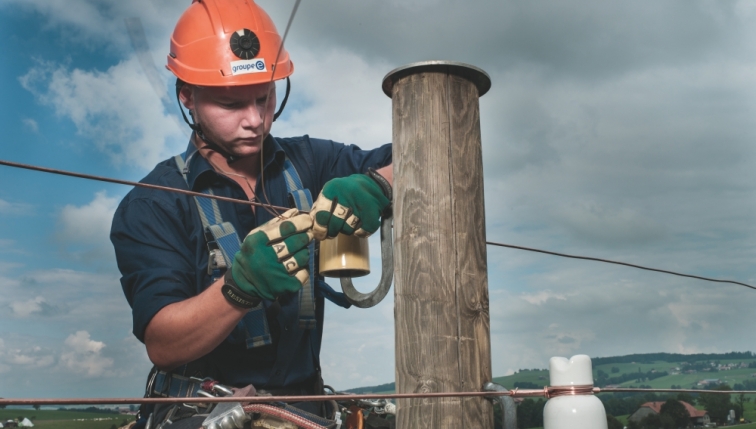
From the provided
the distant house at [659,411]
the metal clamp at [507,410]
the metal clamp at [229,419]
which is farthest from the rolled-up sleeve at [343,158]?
the distant house at [659,411]

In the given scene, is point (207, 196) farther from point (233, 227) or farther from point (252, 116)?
point (252, 116)

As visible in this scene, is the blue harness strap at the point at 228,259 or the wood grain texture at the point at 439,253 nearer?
the wood grain texture at the point at 439,253

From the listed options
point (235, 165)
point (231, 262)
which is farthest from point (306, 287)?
point (235, 165)

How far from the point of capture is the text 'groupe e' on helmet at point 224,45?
3.27 meters

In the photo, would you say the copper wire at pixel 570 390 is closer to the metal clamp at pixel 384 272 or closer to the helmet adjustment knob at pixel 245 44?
the metal clamp at pixel 384 272

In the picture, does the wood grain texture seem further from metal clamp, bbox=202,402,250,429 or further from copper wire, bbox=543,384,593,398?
metal clamp, bbox=202,402,250,429

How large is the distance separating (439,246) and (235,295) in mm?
882

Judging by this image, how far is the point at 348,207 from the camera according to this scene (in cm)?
245

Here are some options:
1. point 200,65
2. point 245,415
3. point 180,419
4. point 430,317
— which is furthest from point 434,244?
point 200,65

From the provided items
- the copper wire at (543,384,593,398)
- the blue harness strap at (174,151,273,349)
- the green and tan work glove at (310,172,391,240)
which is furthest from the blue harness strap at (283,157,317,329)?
the copper wire at (543,384,593,398)

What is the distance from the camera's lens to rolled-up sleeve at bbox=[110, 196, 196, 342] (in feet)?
9.12

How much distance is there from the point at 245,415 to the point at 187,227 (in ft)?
3.35

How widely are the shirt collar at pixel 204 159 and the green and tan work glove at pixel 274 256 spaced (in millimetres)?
852

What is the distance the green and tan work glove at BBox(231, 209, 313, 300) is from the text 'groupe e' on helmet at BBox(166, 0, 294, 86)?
1107 millimetres
